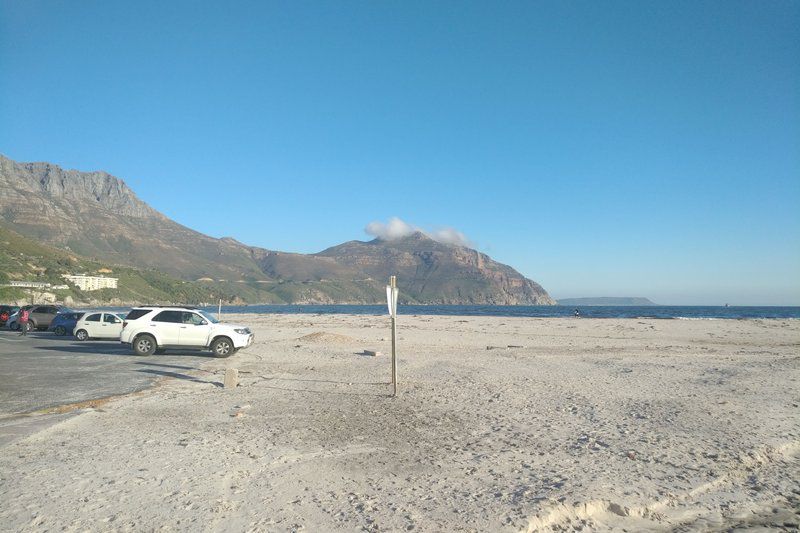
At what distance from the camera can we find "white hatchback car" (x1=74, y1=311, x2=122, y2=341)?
88.0 ft

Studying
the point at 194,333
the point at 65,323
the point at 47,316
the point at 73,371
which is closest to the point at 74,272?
the point at 47,316

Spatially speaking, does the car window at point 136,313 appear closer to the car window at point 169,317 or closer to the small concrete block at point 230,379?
the car window at point 169,317

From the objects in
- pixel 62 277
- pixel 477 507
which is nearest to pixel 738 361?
pixel 477 507

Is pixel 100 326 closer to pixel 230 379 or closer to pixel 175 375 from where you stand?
pixel 175 375

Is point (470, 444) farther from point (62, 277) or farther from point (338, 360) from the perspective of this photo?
point (62, 277)

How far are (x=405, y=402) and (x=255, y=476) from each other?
516cm

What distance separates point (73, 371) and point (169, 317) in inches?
176

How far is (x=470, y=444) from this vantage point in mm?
7641

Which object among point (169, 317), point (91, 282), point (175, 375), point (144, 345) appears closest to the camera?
point (175, 375)

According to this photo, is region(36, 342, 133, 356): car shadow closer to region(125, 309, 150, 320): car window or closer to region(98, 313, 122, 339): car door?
region(98, 313, 122, 339): car door

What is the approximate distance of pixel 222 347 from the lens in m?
20.1

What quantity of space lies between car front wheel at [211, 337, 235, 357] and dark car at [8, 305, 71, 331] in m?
21.3

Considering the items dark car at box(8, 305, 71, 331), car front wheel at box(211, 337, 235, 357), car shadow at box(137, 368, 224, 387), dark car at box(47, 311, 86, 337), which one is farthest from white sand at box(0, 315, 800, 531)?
dark car at box(8, 305, 71, 331)

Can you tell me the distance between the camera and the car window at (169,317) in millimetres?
20047
